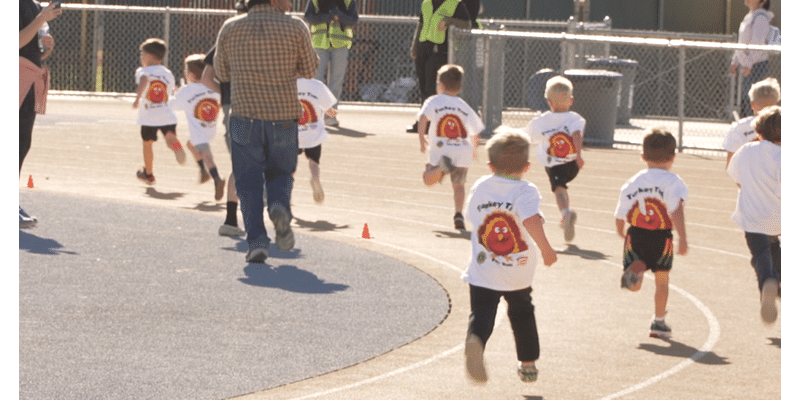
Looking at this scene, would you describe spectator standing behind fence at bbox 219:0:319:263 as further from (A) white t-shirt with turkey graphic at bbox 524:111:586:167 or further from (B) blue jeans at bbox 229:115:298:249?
(A) white t-shirt with turkey graphic at bbox 524:111:586:167

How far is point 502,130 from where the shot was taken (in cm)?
571

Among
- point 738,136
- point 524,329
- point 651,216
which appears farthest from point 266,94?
point 524,329

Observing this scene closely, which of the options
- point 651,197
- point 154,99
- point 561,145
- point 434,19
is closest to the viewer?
point 651,197

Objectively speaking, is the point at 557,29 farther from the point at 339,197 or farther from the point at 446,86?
the point at 446,86

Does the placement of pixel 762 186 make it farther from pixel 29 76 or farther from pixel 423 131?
pixel 29 76

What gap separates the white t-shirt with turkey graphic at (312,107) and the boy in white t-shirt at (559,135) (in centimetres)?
202

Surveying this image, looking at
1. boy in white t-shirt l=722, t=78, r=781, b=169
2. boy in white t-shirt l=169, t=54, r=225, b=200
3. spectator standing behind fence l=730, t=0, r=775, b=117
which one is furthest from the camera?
spectator standing behind fence l=730, t=0, r=775, b=117

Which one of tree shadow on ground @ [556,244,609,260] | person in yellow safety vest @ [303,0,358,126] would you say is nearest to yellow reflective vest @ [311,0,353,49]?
person in yellow safety vest @ [303,0,358,126]

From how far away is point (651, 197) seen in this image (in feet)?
26.4

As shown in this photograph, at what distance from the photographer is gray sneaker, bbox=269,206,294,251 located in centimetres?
923

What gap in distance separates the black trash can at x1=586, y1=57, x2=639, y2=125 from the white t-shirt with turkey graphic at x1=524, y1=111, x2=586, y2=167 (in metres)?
11.8

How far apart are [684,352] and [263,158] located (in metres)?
3.56

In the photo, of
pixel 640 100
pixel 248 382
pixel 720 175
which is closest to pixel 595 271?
pixel 248 382

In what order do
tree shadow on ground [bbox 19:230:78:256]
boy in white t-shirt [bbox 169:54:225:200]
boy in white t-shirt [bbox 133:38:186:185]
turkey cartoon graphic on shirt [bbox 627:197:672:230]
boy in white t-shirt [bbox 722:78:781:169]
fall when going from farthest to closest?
1. boy in white t-shirt [bbox 133:38:186:185]
2. boy in white t-shirt [bbox 169:54:225:200]
3. tree shadow on ground [bbox 19:230:78:256]
4. boy in white t-shirt [bbox 722:78:781:169]
5. turkey cartoon graphic on shirt [bbox 627:197:672:230]
